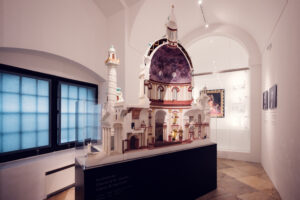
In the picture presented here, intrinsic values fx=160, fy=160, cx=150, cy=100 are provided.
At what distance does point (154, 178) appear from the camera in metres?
2.55

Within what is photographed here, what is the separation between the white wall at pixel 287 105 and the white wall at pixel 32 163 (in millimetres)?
4156

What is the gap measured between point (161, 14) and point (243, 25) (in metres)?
2.61

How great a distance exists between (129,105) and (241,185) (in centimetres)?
323

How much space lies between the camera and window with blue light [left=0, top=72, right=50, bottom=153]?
Answer: 2.79 metres

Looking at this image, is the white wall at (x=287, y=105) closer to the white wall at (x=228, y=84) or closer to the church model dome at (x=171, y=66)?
the church model dome at (x=171, y=66)

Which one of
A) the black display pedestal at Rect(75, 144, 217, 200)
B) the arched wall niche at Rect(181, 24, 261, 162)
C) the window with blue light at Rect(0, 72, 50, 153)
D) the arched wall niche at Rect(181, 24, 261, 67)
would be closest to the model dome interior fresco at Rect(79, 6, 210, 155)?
the black display pedestal at Rect(75, 144, 217, 200)

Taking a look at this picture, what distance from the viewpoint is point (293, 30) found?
245 centimetres

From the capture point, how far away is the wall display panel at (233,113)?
5852 mm

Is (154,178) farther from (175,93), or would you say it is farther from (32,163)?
(32,163)

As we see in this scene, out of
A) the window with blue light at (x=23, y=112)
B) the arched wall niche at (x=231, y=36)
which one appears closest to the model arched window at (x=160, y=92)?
the window with blue light at (x=23, y=112)

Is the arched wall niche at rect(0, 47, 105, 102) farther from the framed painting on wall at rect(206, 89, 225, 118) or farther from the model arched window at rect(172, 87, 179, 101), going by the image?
the framed painting on wall at rect(206, 89, 225, 118)

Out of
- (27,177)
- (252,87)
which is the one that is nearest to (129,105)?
(27,177)

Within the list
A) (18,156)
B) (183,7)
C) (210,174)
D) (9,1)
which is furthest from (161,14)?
(18,156)

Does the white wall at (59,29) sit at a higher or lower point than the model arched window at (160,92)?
higher
